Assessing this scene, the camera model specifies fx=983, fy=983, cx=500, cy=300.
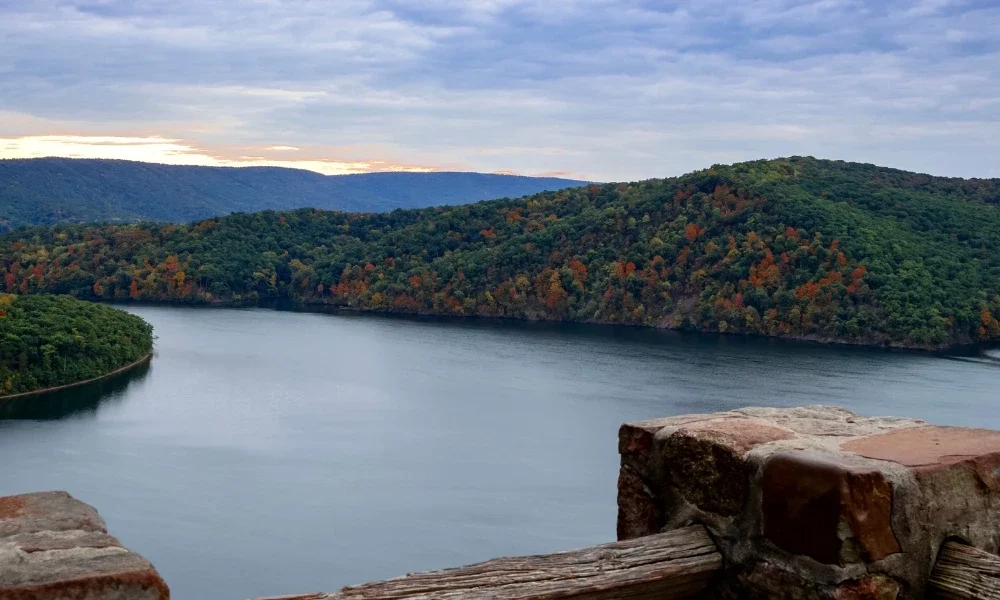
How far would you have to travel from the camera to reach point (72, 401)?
40062 millimetres

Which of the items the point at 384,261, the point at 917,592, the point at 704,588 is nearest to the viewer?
the point at 917,592

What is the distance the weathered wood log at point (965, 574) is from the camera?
213 cm

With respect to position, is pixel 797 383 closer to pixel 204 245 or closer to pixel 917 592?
pixel 917 592

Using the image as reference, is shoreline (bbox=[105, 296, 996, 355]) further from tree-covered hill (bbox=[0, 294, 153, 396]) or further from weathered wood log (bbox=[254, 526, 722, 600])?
weathered wood log (bbox=[254, 526, 722, 600])

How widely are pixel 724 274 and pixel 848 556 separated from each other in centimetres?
6795

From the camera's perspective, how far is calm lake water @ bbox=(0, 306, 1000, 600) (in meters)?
23.9

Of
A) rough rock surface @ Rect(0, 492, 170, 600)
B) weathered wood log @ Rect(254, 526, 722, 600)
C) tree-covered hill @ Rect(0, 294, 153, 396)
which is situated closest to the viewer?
rough rock surface @ Rect(0, 492, 170, 600)

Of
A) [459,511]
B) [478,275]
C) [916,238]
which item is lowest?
[459,511]

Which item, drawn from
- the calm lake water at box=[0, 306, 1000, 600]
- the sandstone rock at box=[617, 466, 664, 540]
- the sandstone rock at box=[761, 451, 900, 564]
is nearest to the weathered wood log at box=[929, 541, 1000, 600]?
the sandstone rock at box=[761, 451, 900, 564]

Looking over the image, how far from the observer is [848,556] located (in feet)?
6.92

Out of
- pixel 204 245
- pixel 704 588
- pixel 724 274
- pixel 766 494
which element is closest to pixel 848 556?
pixel 766 494

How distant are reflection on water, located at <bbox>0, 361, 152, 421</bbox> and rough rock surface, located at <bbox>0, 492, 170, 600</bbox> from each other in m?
38.5

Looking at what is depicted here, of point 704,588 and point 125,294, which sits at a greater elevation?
point 704,588

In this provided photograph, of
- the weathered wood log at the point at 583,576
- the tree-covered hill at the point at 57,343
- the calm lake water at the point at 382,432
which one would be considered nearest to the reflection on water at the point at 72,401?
the calm lake water at the point at 382,432
